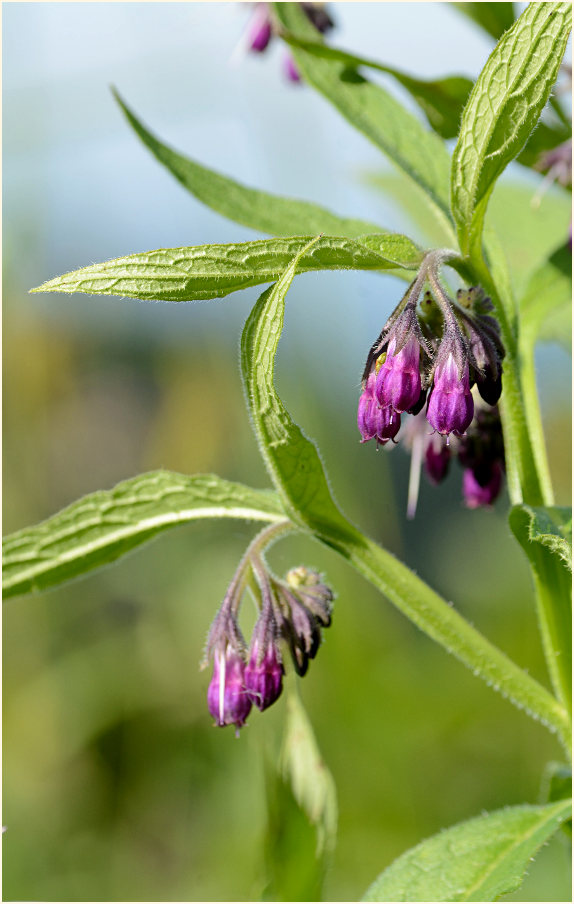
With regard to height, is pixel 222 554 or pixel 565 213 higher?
pixel 565 213

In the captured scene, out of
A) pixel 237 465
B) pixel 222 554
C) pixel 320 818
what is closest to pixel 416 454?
pixel 320 818

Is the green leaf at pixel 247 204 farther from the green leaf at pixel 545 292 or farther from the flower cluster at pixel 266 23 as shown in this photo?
the flower cluster at pixel 266 23

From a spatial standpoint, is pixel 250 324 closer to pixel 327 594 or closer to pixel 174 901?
pixel 327 594

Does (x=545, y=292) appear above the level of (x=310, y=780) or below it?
above

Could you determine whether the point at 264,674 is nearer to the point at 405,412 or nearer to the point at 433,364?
the point at 405,412

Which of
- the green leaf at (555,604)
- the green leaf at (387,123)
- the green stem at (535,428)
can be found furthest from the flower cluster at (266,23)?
the green leaf at (555,604)

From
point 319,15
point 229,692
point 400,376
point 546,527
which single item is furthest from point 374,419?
point 319,15
